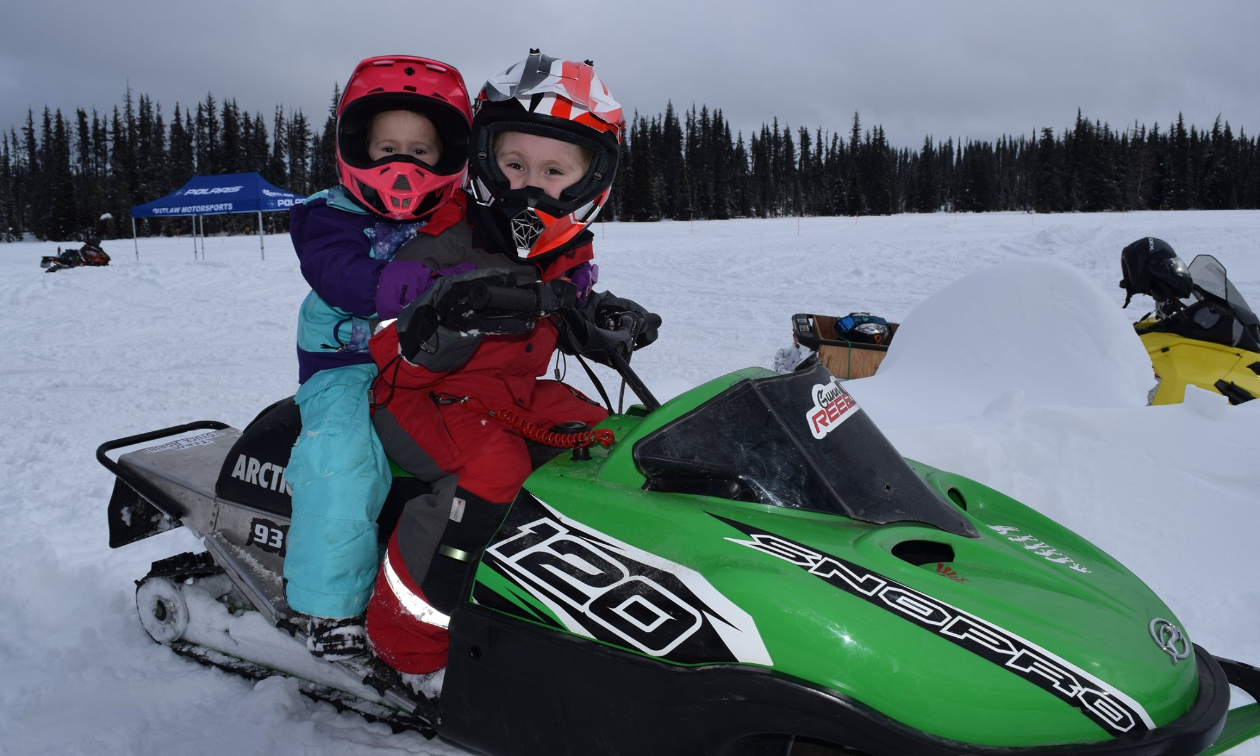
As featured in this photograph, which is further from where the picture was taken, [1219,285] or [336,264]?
[1219,285]

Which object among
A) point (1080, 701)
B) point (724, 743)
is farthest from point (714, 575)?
point (1080, 701)

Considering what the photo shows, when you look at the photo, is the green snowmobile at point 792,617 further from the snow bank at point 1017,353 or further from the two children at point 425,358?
the snow bank at point 1017,353

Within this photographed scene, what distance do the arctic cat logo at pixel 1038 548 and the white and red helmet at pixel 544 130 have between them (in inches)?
62.2

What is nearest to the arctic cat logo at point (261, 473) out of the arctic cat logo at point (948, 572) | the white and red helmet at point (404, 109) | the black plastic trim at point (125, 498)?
the black plastic trim at point (125, 498)

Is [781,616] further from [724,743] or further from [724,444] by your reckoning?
[724,444]

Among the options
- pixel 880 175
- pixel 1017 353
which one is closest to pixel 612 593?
pixel 1017 353

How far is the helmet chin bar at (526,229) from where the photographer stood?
2.46 metres

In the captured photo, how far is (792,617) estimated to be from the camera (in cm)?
165

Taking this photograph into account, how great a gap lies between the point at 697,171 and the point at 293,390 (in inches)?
2922

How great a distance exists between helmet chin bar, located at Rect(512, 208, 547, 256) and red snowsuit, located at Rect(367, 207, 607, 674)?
11 centimetres

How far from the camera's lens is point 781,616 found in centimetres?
166

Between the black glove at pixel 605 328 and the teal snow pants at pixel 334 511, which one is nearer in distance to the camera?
the teal snow pants at pixel 334 511

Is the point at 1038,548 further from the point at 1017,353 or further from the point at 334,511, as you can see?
the point at 1017,353

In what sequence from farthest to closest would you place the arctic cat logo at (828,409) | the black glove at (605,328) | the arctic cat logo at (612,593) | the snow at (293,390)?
the snow at (293,390) < the black glove at (605,328) < the arctic cat logo at (828,409) < the arctic cat logo at (612,593)
